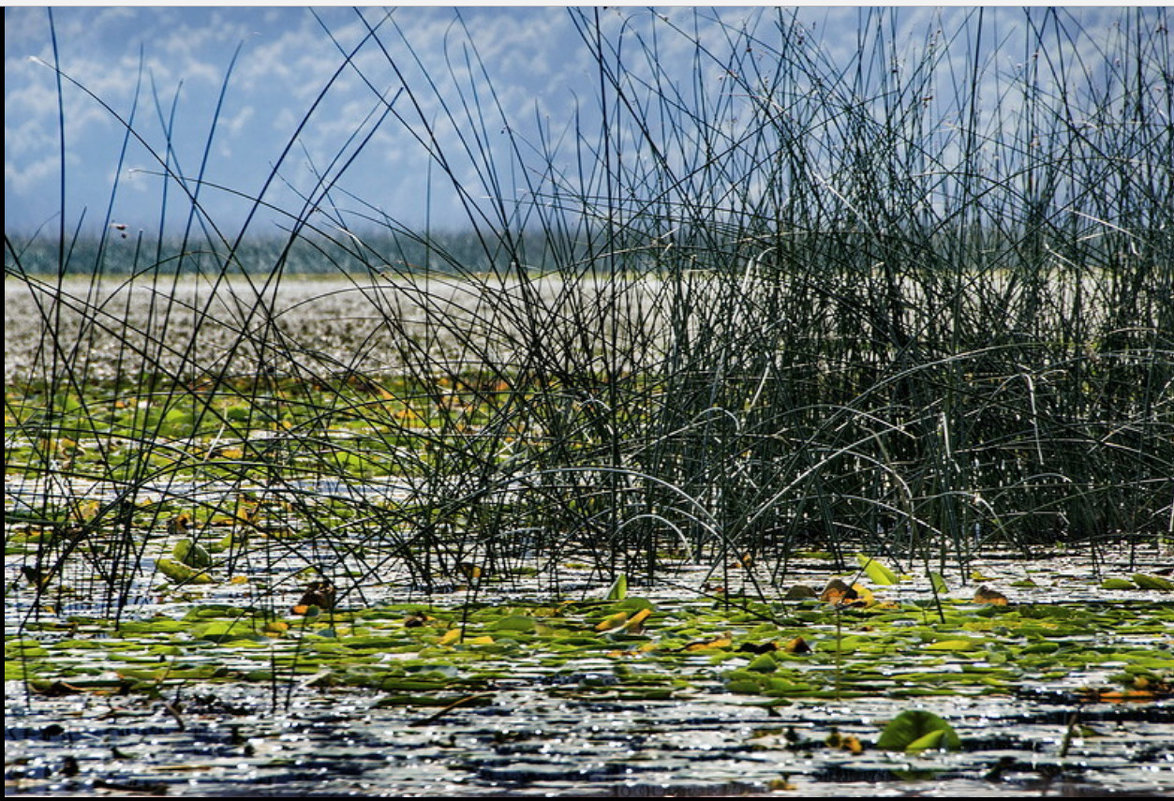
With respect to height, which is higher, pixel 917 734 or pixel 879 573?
pixel 879 573

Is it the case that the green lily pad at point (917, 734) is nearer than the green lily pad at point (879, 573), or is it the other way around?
the green lily pad at point (917, 734)

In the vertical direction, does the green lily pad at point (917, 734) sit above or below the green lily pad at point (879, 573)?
below

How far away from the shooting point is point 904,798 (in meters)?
1.22

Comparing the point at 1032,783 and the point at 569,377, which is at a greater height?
the point at 569,377

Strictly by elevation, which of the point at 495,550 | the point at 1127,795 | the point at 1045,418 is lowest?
the point at 1127,795

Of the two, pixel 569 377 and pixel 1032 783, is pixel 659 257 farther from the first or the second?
pixel 1032 783

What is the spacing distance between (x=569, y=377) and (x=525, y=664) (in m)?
1.09

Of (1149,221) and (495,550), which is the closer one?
(495,550)

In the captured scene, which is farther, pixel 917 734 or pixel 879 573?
pixel 879 573

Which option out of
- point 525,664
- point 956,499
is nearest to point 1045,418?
point 956,499

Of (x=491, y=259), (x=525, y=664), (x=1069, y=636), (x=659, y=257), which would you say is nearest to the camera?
(x=525, y=664)

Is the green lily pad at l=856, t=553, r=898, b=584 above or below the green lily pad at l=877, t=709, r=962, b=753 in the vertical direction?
above

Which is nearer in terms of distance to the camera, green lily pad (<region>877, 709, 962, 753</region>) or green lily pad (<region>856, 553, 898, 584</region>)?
green lily pad (<region>877, 709, 962, 753</region>)

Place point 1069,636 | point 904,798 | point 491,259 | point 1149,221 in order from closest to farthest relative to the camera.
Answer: point 904,798, point 1069,636, point 491,259, point 1149,221
